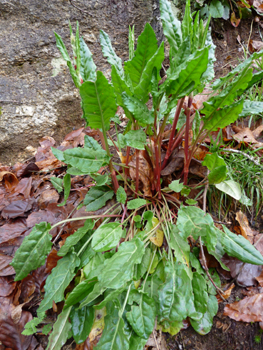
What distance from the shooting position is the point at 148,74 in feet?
2.67

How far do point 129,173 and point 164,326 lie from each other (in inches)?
32.3

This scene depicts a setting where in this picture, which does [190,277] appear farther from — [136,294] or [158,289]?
[136,294]

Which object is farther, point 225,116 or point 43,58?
point 43,58

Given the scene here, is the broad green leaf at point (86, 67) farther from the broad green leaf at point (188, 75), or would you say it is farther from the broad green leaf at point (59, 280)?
the broad green leaf at point (59, 280)

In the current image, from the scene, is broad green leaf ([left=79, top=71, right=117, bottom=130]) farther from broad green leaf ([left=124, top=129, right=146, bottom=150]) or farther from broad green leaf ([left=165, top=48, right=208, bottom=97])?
broad green leaf ([left=165, top=48, right=208, bottom=97])

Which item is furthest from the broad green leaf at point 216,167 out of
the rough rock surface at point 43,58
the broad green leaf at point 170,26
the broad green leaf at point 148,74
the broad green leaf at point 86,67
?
the rough rock surface at point 43,58

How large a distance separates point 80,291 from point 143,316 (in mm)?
282

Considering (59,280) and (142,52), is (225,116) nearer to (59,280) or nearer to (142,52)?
(142,52)

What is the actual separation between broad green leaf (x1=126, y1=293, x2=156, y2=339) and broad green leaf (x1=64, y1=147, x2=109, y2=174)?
1.96 feet

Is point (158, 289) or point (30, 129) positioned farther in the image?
point (30, 129)

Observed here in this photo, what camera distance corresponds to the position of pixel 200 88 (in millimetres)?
961

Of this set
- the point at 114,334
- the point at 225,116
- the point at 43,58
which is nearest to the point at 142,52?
the point at 225,116

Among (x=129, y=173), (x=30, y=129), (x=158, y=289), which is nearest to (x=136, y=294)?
(x=158, y=289)

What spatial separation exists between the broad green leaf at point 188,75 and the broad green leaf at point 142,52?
0.15 m
